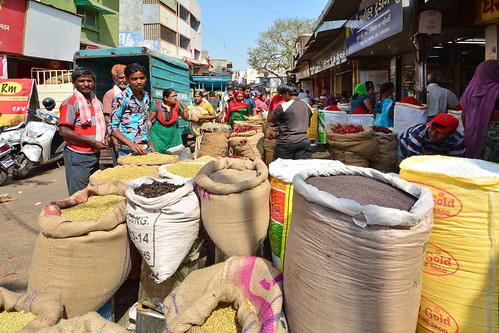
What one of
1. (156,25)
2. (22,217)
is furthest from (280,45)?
(22,217)

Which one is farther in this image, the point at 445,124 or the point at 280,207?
the point at 445,124

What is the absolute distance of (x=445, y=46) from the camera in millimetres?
8930

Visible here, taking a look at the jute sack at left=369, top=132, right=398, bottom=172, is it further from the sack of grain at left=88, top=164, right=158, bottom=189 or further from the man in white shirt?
the sack of grain at left=88, top=164, right=158, bottom=189

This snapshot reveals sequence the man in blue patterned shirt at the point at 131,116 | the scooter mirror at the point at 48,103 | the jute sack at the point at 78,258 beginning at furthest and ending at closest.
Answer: the scooter mirror at the point at 48,103 → the man in blue patterned shirt at the point at 131,116 → the jute sack at the point at 78,258

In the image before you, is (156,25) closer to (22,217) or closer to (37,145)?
(37,145)

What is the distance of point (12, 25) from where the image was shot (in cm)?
1259

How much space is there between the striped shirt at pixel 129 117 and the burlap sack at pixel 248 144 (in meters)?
2.62

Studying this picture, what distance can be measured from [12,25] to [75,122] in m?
12.1

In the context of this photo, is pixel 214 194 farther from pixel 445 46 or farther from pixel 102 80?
pixel 445 46

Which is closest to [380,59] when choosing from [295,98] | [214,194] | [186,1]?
[295,98]

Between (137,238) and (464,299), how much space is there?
5.54ft

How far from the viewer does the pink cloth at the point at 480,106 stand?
3.02 meters

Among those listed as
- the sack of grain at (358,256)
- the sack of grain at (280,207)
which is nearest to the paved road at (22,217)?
the sack of grain at (280,207)

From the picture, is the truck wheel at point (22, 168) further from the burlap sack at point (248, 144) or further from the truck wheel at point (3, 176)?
the burlap sack at point (248, 144)
